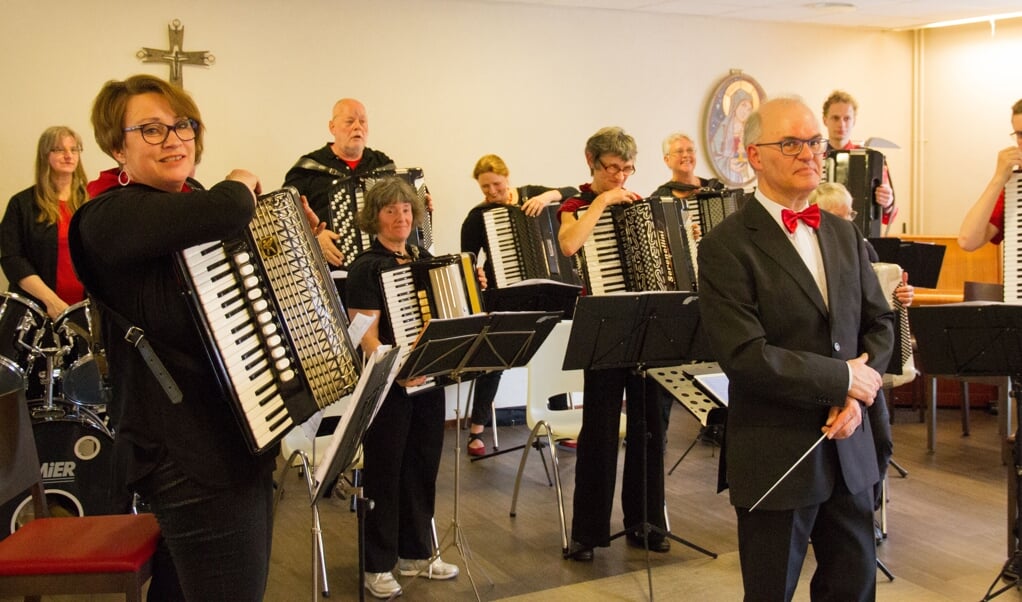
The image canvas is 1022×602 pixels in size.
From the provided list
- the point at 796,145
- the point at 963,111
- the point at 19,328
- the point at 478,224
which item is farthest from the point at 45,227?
the point at 963,111

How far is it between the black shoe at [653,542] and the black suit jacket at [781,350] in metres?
1.95

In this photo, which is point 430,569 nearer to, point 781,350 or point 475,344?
point 475,344

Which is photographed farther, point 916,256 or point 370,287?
point 916,256

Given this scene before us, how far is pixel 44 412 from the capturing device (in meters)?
4.50

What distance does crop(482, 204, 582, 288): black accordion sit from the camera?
5766mm

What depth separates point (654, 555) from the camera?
4359mm

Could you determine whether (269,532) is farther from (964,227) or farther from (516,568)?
(964,227)

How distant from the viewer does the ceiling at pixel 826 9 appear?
7.57m

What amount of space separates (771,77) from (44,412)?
639 centimetres

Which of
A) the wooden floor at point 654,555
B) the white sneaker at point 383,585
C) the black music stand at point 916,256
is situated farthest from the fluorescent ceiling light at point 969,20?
the white sneaker at point 383,585

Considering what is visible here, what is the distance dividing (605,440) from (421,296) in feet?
3.40

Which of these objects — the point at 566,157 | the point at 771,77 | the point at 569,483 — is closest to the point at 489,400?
the point at 569,483

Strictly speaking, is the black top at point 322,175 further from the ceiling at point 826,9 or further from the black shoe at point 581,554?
the ceiling at point 826,9

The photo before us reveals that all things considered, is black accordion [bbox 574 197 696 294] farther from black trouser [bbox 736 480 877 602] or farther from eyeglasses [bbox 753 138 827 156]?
black trouser [bbox 736 480 877 602]
